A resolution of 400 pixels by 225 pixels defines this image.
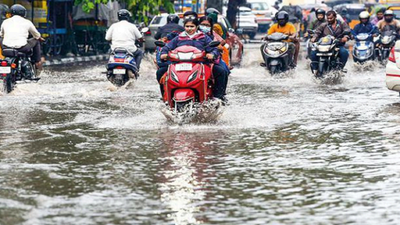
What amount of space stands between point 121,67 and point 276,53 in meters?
4.53

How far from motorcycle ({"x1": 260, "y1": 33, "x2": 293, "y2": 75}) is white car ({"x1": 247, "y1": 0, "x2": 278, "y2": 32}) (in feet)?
131

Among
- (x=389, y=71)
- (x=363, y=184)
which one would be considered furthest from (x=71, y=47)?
(x=363, y=184)

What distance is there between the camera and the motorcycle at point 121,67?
794 inches

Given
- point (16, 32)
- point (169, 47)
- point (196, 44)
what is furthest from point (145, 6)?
point (196, 44)

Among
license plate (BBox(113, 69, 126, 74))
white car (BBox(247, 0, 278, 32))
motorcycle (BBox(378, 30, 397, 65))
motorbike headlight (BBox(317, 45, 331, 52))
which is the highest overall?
motorbike headlight (BBox(317, 45, 331, 52))

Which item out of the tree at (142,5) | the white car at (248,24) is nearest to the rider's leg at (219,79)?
the tree at (142,5)

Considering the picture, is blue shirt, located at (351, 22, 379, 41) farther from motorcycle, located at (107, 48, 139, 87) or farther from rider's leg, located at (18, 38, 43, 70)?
rider's leg, located at (18, 38, 43, 70)

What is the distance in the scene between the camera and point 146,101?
17.3 metres

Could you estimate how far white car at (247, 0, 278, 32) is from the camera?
209ft

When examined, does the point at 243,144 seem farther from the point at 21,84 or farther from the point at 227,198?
the point at 21,84

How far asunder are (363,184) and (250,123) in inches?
187

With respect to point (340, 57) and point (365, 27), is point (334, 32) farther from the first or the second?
point (365, 27)

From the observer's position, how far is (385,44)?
27719mm

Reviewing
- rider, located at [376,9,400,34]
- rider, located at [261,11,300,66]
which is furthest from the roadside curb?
rider, located at [376,9,400,34]
